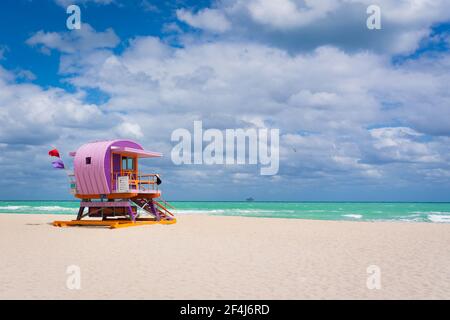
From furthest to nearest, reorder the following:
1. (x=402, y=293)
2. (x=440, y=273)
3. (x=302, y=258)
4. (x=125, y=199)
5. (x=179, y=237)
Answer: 1. (x=125, y=199)
2. (x=179, y=237)
3. (x=302, y=258)
4. (x=440, y=273)
5. (x=402, y=293)

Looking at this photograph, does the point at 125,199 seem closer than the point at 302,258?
No

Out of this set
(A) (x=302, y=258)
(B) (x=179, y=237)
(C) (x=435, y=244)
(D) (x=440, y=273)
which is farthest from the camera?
(B) (x=179, y=237)

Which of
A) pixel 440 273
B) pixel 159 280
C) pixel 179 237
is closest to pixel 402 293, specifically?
pixel 440 273

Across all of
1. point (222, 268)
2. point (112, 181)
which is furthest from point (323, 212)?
point (222, 268)

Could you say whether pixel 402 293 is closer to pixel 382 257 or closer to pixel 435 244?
pixel 382 257

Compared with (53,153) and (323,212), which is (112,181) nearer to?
(53,153)

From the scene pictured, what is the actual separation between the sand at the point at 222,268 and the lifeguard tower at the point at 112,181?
234 inches

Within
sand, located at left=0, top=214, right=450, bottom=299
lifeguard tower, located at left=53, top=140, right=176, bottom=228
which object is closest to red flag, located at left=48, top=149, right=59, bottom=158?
lifeguard tower, located at left=53, top=140, right=176, bottom=228

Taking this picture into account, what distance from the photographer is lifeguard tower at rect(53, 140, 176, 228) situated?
861 inches

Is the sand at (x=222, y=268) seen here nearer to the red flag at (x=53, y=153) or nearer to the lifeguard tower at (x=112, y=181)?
the lifeguard tower at (x=112, y=181)

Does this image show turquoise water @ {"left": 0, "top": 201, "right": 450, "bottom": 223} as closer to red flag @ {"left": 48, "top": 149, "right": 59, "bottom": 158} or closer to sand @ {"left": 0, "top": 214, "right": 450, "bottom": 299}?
red flag @ {"left": 48, "top": 149, "right": 59, "bottom": 158}
